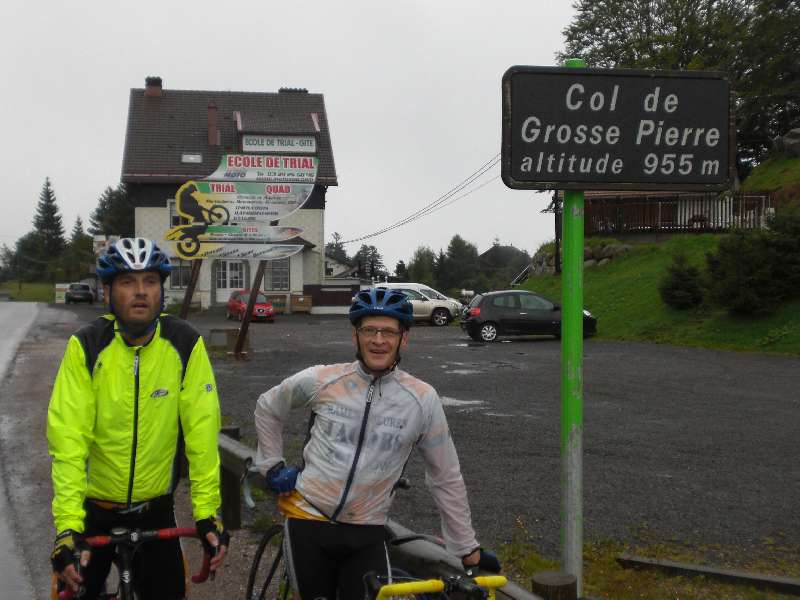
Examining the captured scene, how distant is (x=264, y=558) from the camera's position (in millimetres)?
5961

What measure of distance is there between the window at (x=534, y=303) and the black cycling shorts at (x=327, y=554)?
2309 centimetres

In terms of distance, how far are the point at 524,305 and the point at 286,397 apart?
23004 millimetres

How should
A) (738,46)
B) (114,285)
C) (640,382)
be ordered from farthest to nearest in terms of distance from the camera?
(738,46), (640,382), (114,285)

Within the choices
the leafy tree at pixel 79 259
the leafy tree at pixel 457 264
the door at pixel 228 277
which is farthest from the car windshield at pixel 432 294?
the leafy tree at pixel 79 259

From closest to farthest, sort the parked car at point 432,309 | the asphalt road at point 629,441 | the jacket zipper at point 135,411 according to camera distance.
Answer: the jacket zipper at point 135,411, the asphalt road at point 629,441, the parked car at point 432,309

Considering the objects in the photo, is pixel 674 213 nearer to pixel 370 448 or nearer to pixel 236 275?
pixel 236 275

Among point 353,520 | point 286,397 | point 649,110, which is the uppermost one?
point 649,110

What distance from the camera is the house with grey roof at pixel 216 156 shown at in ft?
166

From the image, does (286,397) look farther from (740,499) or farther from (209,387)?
(740,499)

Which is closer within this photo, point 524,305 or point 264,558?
point 264,558

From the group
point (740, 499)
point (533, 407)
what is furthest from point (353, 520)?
point (533, 407)

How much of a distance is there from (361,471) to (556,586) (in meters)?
0.99

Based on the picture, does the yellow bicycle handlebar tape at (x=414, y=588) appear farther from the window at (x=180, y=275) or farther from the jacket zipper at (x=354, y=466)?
the window at (x=180, y=275)

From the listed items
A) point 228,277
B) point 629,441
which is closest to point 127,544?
point 629,441
